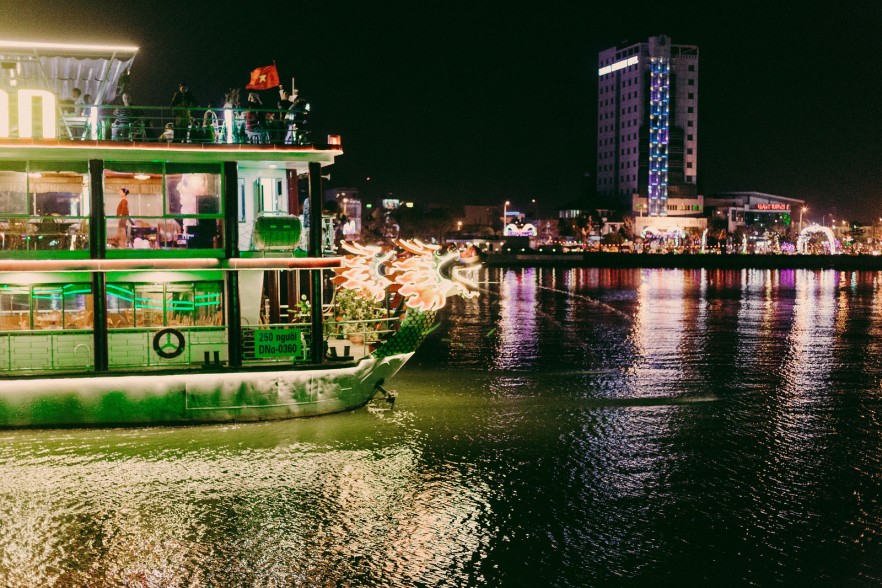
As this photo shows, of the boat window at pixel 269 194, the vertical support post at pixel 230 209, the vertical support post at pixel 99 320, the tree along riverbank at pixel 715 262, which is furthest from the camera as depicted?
the tree along riverbank at pixel 715 262

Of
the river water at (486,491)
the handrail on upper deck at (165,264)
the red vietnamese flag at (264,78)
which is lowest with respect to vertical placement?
the river water at (486,491)

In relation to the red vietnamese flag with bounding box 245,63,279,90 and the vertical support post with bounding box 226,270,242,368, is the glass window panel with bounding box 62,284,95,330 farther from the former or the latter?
the red vietnamese flag with bounding box 245,63,279,90

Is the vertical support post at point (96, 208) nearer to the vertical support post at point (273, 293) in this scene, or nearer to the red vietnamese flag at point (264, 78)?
the red vietnamese flag at point (264, 78)

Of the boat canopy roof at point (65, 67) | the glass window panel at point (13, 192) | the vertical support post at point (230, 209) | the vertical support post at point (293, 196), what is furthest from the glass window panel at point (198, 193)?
the vertical support post at point (293, 196)

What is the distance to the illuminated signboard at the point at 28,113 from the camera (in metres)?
16.9

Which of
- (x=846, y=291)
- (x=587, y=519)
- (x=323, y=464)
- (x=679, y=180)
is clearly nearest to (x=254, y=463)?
(x=323, y=464)

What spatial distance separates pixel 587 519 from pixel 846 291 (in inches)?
2603

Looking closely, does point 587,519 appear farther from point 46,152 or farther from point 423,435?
point 46,152

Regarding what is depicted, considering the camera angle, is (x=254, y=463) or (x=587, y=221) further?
(x=587, y=221)

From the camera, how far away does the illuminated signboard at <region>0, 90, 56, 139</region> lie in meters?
16.9

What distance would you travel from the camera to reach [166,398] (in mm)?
17641

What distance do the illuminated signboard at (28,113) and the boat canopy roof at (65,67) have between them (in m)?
2.19

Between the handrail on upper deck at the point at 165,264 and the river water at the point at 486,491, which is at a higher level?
the handrail on upper deck at the point at 165,264

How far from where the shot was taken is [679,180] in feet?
543
